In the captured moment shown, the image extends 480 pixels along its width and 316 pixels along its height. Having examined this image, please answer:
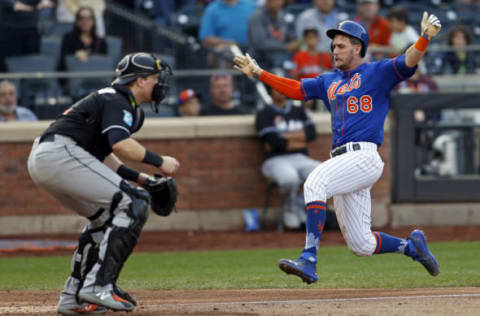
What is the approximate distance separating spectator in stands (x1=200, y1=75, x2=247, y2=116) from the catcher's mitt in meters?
6.47

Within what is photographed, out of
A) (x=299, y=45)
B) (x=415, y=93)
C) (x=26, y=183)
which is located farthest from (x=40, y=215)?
(x=415, y=93)

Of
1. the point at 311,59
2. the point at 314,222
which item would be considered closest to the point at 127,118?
the point at 314,222

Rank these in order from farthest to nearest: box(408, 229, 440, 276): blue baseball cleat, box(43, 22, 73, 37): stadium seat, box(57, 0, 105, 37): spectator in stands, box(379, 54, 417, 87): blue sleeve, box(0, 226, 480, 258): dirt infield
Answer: box(43, 22, 73, 37): stadium seat, box(57, 0, 105, 37): spectator in stands, box(0, 226, 480, 258): dirt infield, box(408, 229, 440, 276): blue baseball cleat, box(379, 54, 417, 87): blue sleeve

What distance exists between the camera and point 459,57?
44.6 ft

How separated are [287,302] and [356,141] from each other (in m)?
1.31

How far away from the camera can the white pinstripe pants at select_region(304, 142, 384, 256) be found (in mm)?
6664

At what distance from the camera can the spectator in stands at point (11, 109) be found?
12234 mm

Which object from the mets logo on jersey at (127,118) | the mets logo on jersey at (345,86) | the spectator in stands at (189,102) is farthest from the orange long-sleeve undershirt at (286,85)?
the spectator in stands at (189,102)

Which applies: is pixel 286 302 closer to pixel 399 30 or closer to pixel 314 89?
pixel 314 89

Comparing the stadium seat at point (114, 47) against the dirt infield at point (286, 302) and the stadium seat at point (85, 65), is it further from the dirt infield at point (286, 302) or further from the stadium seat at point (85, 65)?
the dirt infield at point (286, 302)

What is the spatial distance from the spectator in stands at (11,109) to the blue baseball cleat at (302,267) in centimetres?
690

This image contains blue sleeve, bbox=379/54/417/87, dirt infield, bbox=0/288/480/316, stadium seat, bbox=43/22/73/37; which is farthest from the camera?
stadium seat, bbox=43/22/73/37

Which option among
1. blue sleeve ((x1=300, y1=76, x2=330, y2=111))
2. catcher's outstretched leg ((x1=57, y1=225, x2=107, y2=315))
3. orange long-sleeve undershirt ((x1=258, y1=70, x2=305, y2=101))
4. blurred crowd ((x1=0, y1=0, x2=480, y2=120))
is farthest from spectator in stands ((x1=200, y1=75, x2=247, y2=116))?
catcher's outstretched leg ((x1=57, y1=225, x2=107, y2=315))

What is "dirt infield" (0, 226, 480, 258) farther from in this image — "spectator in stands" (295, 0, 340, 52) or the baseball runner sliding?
the baseball runner sliding
